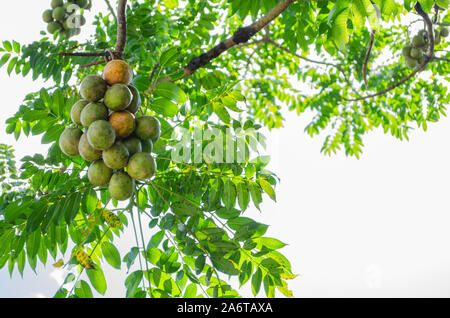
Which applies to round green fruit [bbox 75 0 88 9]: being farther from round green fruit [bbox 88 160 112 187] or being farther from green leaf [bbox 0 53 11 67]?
round green fruit [bbox 88 160 112 187]

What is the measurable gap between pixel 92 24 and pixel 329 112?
10.5ft

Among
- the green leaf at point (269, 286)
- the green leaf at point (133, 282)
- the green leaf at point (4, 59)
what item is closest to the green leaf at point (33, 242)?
the green leaf at point (133, 282)

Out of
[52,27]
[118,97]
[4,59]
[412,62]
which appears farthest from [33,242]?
[412,62]

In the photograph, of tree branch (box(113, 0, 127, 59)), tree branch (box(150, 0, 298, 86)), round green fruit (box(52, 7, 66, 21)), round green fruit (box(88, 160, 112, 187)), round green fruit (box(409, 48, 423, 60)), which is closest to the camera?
round green fruit (box(88, 160, 112, 187))

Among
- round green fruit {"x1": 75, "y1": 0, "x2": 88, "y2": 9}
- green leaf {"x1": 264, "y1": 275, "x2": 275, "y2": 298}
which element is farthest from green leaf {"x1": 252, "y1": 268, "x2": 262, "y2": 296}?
round green fruit {"x1": 75, "y1": 0, "x2": 88, "y2": 9}

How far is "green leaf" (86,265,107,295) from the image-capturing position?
1.60 m

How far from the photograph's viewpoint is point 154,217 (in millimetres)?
1734

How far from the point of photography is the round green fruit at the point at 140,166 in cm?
126

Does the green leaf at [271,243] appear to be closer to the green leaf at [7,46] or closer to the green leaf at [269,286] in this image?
the green leaf at [269,286]

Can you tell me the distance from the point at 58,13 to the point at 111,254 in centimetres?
239

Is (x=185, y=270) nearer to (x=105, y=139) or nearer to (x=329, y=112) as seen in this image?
(x=105, y=139)

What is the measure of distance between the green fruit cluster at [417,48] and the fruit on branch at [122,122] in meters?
3.99

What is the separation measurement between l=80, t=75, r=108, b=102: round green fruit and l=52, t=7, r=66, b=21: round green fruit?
2212 millimetres
